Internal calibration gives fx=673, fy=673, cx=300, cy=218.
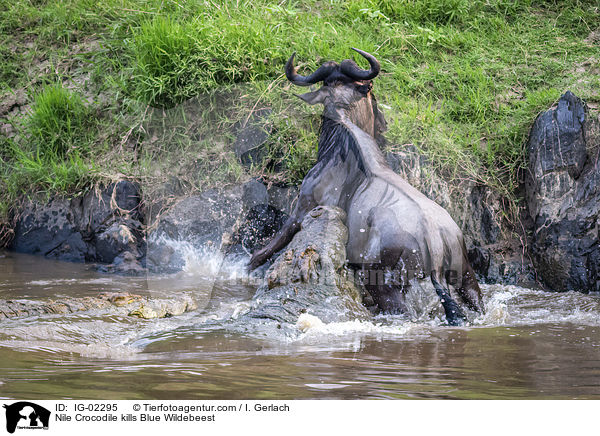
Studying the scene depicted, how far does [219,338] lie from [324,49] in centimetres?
448

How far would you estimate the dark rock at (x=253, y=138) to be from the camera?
6.79 metres

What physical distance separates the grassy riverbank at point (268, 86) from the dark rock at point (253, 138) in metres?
0.07

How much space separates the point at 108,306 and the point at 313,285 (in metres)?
1.40

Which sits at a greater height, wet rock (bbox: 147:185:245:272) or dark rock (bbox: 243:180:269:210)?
dark rock (bbox: 243:180:269:210)

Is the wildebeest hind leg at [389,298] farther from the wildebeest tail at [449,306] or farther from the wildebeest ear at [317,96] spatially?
the wildebeest ear at [317,96]

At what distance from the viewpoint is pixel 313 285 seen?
4.18 meters

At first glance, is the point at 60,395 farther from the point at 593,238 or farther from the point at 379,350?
the point at 593,238

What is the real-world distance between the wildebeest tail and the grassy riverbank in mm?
2088

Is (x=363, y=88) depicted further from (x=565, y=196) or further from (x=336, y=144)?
(x=565, y=196)

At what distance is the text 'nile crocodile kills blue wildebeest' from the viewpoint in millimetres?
4352

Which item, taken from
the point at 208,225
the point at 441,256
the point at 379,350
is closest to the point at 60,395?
the point at 379,350

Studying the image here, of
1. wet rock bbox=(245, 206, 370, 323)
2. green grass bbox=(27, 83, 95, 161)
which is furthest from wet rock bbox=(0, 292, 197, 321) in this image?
green grass bbox=(27, 83, 95, 161)
